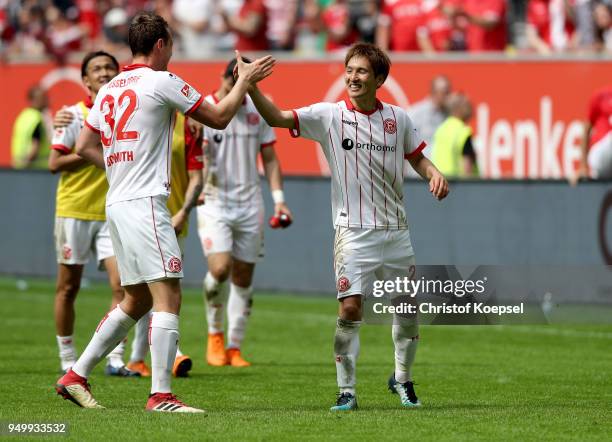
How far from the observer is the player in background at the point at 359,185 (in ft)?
29.0

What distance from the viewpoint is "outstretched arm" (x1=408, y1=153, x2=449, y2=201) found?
8703mm

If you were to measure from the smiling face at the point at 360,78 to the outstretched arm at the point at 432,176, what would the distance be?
1.93ft

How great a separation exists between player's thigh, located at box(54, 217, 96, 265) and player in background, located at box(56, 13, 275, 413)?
253cm

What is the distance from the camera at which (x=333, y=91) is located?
20281 millimetres

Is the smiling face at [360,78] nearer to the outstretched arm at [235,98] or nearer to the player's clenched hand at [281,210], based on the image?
the outstretched arm at [235,98]

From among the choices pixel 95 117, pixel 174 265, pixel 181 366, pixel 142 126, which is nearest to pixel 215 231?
pixel 181 366

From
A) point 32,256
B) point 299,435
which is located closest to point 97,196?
point 299,435

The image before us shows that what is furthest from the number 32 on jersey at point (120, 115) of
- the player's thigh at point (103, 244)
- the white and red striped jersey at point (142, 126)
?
the player's thigh at point (103, 244)

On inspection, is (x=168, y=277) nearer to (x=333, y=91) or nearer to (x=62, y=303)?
(x=62, y=303)

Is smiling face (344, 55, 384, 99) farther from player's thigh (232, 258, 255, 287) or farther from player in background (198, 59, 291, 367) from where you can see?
player's thigh (232, 258, 255, 287)

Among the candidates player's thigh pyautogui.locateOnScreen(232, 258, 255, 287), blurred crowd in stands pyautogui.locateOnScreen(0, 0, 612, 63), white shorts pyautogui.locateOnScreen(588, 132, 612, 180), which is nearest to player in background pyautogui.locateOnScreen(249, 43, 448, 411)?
player's thigh pyautogui.locateOnScreen(232, 258, 255, 287)

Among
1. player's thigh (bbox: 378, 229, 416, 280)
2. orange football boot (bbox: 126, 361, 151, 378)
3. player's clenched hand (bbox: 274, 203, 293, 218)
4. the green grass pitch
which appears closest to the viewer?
the green grass pitch

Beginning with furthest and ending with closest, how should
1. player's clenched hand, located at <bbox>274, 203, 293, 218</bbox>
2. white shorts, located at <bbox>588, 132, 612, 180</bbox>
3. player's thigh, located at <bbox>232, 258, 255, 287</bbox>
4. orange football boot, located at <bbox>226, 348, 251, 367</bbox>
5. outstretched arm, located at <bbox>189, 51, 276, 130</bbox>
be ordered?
white shorts, located at <bbox>588, 132, 612, 180</bbox>, player's thigh, located at <bbox>232, 258, 255, 287</bbox>, orange football boot, located at <bbox>226, 348, 251, 367</bbox>, player's clenched hand, located at <bbox>274, 203, 293, 218</bbox>, outstretched arm, located at <bbox>189, 51, 276, 130</bbox>

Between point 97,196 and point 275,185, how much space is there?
181cm
